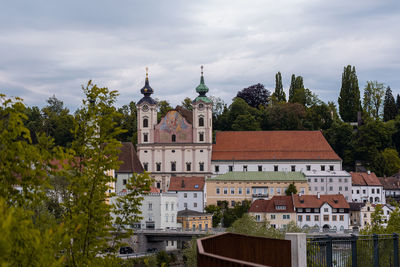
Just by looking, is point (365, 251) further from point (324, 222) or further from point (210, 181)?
point (210, 181)

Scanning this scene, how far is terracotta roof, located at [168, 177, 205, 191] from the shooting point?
81125mm

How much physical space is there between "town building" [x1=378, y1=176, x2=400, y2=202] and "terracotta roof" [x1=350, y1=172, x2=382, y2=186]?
4.03m

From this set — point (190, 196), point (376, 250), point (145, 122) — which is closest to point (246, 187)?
point (190, 196)

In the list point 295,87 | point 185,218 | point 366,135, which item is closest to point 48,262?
point 185,218

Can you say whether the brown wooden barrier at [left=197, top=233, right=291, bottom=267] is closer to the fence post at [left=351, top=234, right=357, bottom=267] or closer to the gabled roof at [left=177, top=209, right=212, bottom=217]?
the fence post at [left=351, top=234, right=357, bottom=267]

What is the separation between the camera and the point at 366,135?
99125 mm

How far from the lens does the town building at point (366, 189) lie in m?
89.1

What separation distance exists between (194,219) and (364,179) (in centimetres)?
2766

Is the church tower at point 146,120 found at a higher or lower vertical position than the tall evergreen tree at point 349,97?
lower

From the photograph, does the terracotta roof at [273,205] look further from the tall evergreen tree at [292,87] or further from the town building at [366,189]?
the tall evergreen tree at [292,87]

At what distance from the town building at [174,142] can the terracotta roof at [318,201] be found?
17.4 metres

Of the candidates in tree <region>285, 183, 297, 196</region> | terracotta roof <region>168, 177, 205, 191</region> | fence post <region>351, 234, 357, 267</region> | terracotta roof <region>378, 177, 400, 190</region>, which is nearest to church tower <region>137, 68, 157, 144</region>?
terracotta roof <region>168, 177, 205, 191</region>

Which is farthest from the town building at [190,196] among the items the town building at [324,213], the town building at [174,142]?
the town building at [324,213]

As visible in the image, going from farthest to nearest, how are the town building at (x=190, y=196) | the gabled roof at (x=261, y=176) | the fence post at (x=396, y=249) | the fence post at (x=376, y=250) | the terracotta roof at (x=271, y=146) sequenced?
the terracotta roof at (x=271, y=146)
the gabled roof at (x=261, y=176)
the town building at (x=190, y=196)
the fence post at (x=396, y=249)
the fence post at (x=376, y=250)
